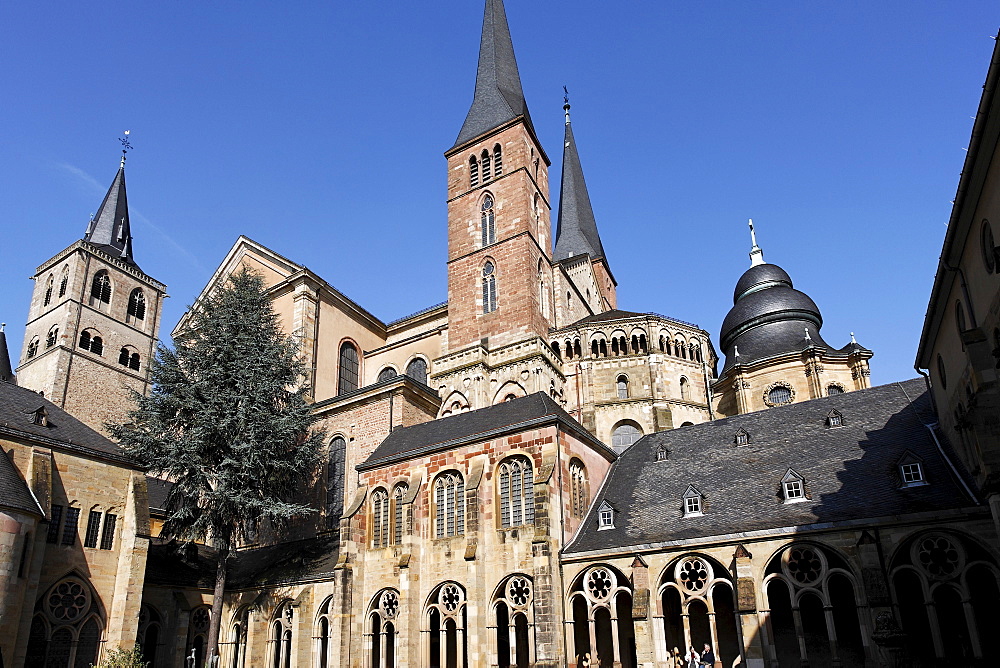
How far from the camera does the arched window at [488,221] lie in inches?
1537

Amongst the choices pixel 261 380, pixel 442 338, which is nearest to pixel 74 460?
pixel 261 380

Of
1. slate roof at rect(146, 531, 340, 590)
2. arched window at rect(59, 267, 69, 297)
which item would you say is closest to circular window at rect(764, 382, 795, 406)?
slate roof at rect(146, 531, 340, 590)

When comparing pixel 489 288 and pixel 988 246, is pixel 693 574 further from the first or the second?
pixel 489 288

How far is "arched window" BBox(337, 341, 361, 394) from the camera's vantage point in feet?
130

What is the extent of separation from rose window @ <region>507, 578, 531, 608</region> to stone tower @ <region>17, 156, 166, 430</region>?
37477 millimetres

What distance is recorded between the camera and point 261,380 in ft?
90.8

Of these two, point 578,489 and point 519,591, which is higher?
point 578,489

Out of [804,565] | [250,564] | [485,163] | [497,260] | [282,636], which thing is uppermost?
[485,163]

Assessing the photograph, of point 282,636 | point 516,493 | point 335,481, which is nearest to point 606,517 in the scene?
point 516,493

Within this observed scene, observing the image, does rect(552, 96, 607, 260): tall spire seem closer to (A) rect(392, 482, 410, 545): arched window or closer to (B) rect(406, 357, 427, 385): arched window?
(B) rect(406, 357, 427, 385): arched window

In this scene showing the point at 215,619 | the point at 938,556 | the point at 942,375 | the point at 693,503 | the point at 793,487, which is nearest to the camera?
the point at 938,556

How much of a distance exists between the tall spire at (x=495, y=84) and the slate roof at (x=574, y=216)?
57.0ft

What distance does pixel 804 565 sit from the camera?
1795 centimetres

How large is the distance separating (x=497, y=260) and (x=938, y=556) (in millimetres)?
25257
